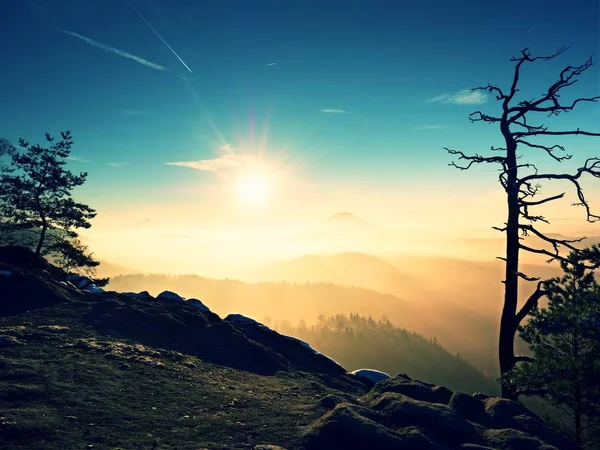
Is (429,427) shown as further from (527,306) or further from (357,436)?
(527,306)

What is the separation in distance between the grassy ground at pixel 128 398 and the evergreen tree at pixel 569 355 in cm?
951

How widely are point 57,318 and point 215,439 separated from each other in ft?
59.1

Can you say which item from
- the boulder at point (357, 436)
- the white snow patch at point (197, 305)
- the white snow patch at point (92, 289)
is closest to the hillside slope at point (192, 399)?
the boulder at point (357, 436)

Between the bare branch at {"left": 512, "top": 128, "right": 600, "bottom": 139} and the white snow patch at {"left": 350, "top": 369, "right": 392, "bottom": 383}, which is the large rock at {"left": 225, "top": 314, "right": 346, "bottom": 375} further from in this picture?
the bare branch at {"left": 512, "top": 128, "right": 600, "bottom": 139}

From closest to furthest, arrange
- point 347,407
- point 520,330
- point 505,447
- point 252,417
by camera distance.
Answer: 1. point 505,447
2. point 347,407
3. point 252,417
4. point 520,330

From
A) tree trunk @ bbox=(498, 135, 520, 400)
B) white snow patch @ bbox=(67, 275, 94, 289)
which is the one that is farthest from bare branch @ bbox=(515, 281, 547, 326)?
white snow patch @ bbox=(67, 275, 94, 289)

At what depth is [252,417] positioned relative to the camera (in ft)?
41.4

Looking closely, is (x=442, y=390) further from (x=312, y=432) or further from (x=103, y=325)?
(x=103, y=325)

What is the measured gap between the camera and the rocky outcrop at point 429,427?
10.3 meters

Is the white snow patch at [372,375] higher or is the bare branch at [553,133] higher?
the bare branch at [553,133]

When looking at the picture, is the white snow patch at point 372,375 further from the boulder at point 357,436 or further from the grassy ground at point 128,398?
the boulder at point 357,436

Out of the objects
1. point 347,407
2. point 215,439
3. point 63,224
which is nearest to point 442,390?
point 347,407

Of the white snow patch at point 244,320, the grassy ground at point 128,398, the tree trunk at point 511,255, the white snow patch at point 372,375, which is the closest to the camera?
the grassy ground at point 128,398

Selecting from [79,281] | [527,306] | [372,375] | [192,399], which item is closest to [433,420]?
[527,306]
